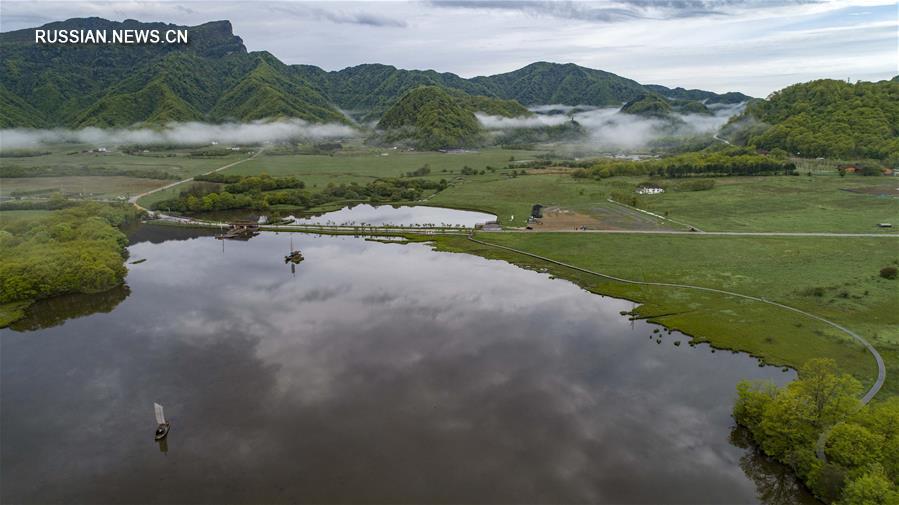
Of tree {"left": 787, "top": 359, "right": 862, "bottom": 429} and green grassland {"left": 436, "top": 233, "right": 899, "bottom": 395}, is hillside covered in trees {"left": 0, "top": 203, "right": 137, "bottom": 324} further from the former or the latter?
tree {"left": 787, "top": 359, "right": 862, "bottom": 429}

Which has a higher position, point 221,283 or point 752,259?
point 752,259

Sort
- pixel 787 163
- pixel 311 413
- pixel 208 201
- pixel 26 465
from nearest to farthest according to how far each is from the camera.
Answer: pixel 26 465, pixel 311 413, pixel 208 201, pixel 787 163

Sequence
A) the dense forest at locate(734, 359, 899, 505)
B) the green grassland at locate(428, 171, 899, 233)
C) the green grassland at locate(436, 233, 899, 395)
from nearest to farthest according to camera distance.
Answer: the dense forest at locate(734, 359, 899, 505) < the green grassland at locate(436, 233, 899, 395) < the green grassland at locate(428, 171, 899, 233)

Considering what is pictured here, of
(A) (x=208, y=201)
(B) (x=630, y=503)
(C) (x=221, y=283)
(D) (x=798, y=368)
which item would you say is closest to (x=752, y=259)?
(D) (x=798, y=368)

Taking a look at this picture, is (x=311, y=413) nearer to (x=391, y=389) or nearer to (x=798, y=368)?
(x=391, y=389)

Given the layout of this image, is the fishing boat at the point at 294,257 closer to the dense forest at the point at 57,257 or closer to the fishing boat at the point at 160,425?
the dense forest at the point at 57,257

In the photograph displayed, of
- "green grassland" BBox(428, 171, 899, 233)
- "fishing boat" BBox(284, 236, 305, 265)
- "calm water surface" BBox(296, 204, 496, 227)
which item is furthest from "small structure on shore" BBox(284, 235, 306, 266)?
"green grassland" BBox(428, 171, 899, 233)

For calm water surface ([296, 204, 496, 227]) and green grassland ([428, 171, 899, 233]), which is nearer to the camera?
green grassland ([428, 171, 899, 233])
